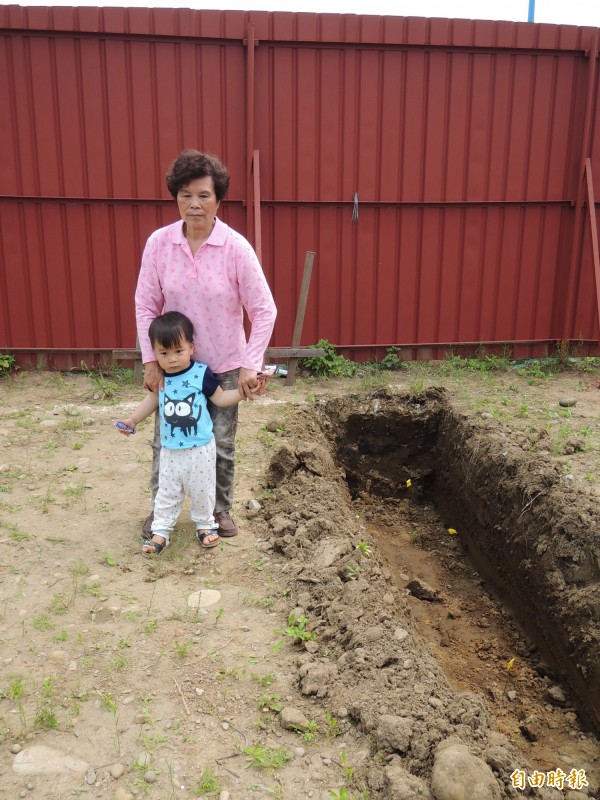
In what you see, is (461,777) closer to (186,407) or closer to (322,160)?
(186,407)

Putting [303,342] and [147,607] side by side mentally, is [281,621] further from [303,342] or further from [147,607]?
[303,342]

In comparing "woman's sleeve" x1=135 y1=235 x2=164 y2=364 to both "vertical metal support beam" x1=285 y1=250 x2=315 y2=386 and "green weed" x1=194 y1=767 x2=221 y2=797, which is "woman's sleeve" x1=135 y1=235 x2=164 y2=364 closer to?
"green weed" x1=194 y1=767 x2=221 y2=797

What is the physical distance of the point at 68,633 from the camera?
2.93 meters

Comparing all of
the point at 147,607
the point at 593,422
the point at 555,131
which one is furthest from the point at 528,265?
the point at 147,607

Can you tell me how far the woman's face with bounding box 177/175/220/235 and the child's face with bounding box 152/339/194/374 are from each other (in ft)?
1.93

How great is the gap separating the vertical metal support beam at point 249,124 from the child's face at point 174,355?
367cm

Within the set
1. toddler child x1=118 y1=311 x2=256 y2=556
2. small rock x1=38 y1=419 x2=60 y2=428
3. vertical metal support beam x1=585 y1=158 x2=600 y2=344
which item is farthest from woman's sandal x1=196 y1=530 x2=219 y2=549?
vertical metal support beam x1=585 y1=158 x2=600 y2=344

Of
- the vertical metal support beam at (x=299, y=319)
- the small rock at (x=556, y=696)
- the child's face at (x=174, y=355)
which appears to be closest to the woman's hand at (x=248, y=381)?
the child's face at (x=174, y=355)

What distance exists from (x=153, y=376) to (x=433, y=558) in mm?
2705

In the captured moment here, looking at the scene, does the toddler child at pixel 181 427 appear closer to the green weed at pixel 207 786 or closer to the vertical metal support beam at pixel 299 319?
the green weed at pixel 207 786

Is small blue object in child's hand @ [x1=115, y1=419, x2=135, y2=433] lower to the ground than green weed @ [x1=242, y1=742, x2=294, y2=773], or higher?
higher

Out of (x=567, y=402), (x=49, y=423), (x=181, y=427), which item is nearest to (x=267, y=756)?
(x=181, y=427)

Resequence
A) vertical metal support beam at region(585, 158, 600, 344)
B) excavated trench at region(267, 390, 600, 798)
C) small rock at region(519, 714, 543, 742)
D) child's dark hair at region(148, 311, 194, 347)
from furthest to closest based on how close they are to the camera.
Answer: vertical metal support beam at region(585, 158, 600, 344)
child's dark hair at region(148, 311, 194, 347)
small rock at region(519, 714, 543, 742)
excavated trench at region(267, 390, 600, 798)

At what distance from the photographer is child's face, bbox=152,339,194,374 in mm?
3389
